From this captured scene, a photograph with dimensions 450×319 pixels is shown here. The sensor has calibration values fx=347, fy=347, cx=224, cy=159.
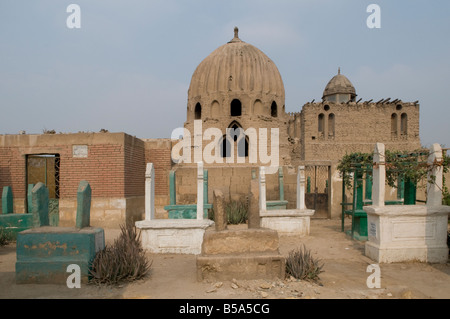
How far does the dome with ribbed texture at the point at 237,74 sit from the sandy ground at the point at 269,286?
10.8 meters

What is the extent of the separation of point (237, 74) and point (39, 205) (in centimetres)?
1205

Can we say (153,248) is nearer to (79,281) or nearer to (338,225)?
(79,281)

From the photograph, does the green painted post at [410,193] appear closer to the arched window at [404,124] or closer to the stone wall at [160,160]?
the stone wall at [160,160]

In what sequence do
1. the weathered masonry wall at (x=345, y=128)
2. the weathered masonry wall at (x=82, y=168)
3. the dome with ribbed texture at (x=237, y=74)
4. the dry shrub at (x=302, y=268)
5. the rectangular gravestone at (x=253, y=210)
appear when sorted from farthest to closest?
the weathered masonry wall at (x=345, y=128), the dome with ribbed texture at (x=237, y=74), the weathered masonry wall at (x=82, y=168), the rectangular gravestone at (x=253, y=210), the dry shrub at (x=302, y=268)

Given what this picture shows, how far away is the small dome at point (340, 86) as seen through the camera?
31341mm

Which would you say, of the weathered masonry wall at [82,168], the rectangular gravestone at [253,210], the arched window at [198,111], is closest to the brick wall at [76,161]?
the weathered masonry wall at [82,168]

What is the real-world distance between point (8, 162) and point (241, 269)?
9.31 meters

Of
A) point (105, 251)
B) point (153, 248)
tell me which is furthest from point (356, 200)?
point (105, 251)

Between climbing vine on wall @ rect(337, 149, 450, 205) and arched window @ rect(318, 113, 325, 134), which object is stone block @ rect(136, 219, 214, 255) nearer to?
climbing vine on wall @ rect(337, 149, 450, 205)

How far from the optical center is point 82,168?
1068 centimetres

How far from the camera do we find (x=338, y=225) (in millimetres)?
11766

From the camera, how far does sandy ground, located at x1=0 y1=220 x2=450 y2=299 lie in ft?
15.4

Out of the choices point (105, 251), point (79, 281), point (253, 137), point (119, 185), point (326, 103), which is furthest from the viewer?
point (326, 103)

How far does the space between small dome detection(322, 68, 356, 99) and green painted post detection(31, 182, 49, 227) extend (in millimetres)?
29671
